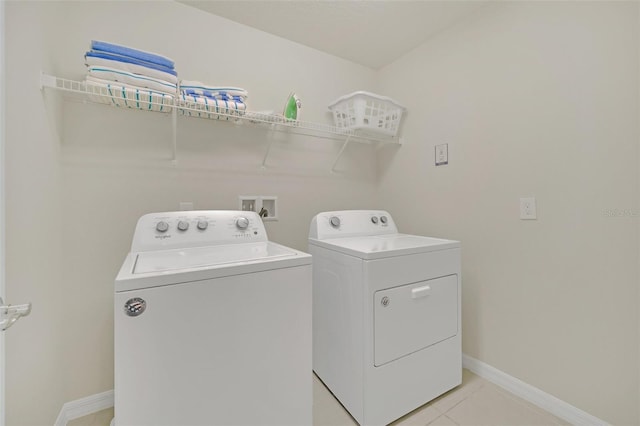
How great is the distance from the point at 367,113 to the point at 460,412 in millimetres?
1847

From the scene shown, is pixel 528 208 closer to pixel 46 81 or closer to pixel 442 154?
pixel 442 154

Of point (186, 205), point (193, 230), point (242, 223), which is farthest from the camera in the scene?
point (186, 205)

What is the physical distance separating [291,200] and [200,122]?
76 centimetres

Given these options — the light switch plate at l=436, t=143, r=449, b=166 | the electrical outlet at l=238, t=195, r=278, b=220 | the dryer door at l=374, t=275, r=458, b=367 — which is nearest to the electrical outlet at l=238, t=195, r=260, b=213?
the electrical outlet at l=238, t=195, r=278, b=220

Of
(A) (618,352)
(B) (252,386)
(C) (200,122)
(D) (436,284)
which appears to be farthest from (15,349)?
(A) (618,352)

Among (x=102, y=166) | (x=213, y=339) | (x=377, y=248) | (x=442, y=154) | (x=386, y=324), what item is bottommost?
(x=386, y=324)

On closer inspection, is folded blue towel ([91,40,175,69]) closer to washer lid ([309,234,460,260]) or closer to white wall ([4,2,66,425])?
white wall ([4,2,66,425])

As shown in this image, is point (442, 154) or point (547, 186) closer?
point (547, 186)

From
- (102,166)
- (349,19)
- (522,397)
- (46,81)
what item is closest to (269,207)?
(102,166)

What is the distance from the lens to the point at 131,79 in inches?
48.1

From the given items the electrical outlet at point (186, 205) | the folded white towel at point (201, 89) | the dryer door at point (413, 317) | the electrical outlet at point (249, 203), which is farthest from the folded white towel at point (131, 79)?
the dryer door at point (413, 317)

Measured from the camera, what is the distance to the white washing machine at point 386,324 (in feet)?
4.10

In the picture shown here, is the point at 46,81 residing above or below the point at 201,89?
below

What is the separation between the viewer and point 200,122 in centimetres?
164
